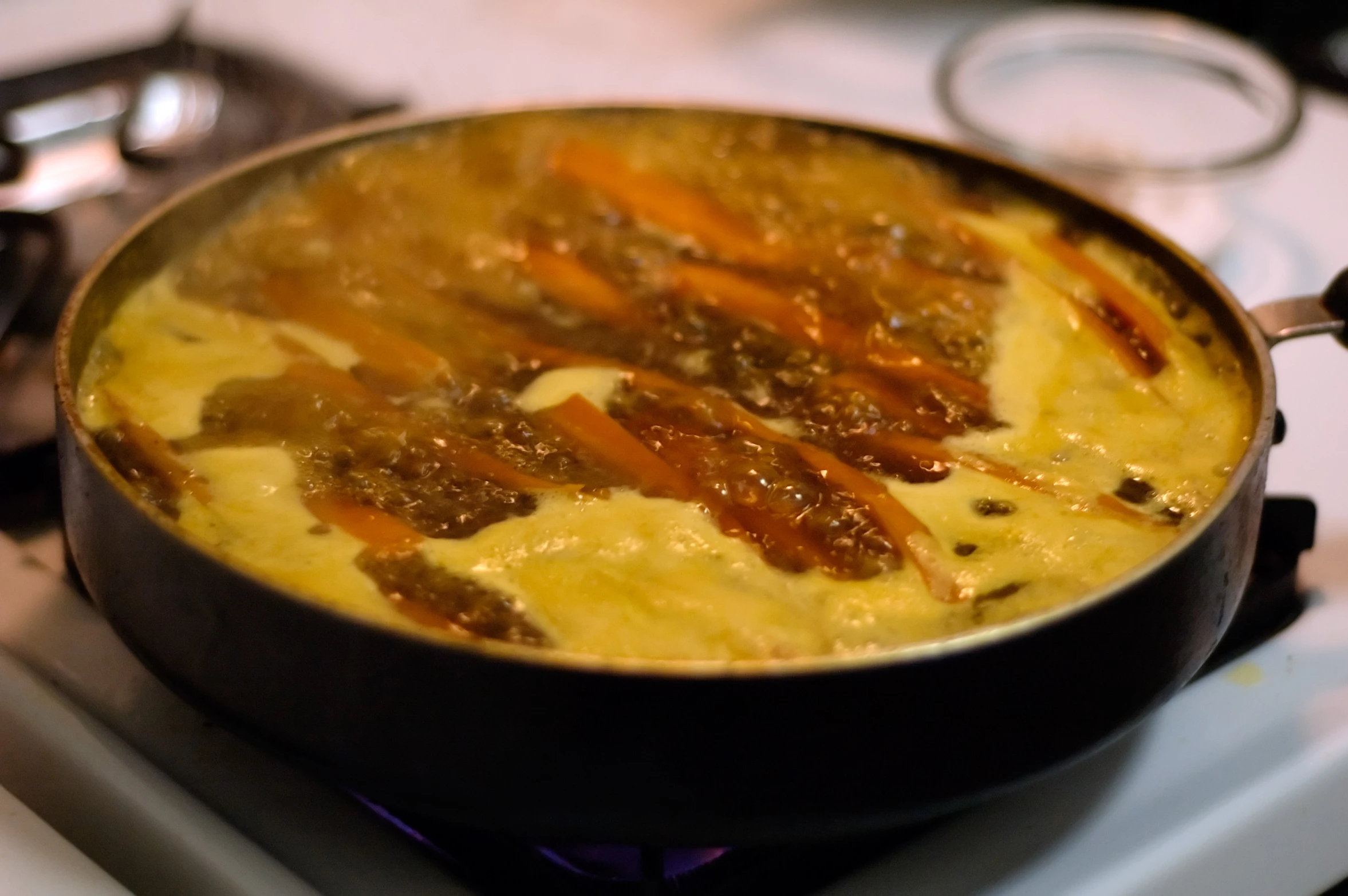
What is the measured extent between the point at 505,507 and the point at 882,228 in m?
0.44

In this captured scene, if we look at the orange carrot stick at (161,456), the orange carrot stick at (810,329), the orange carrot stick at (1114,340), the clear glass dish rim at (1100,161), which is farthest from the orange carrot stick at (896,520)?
the clear glass dish rim at (1100,161)

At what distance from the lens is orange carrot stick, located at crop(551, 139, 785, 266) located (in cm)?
96

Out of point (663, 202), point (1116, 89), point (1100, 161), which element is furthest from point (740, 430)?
point (1116, 89)

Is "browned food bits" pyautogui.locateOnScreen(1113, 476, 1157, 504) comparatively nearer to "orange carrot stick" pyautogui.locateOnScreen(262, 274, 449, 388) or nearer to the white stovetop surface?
the white stovetop surface

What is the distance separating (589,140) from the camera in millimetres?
1050

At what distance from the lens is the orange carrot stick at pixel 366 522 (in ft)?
2.05

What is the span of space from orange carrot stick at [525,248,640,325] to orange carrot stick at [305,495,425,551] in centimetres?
27

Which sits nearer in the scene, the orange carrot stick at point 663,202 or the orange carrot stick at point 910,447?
the orange carrot stick at point 910,447

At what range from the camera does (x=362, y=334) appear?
827 millimetres

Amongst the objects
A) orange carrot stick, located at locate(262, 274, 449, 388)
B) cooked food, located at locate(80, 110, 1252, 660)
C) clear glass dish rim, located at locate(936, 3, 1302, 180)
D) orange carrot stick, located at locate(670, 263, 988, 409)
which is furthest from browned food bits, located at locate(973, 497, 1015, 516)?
clear glass dish rim, located at locate(936, 3, 1302, 180)

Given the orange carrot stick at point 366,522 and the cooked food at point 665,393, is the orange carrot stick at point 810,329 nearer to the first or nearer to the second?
the cooked food at point 665,393

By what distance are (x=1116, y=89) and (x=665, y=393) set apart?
1.02 metres

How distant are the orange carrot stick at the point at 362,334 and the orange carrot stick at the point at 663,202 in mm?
251

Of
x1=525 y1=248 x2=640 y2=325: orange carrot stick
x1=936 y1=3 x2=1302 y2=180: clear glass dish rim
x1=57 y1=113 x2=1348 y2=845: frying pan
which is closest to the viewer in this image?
x1=57 y1=113 x2=1348 y2=845: frying pan
